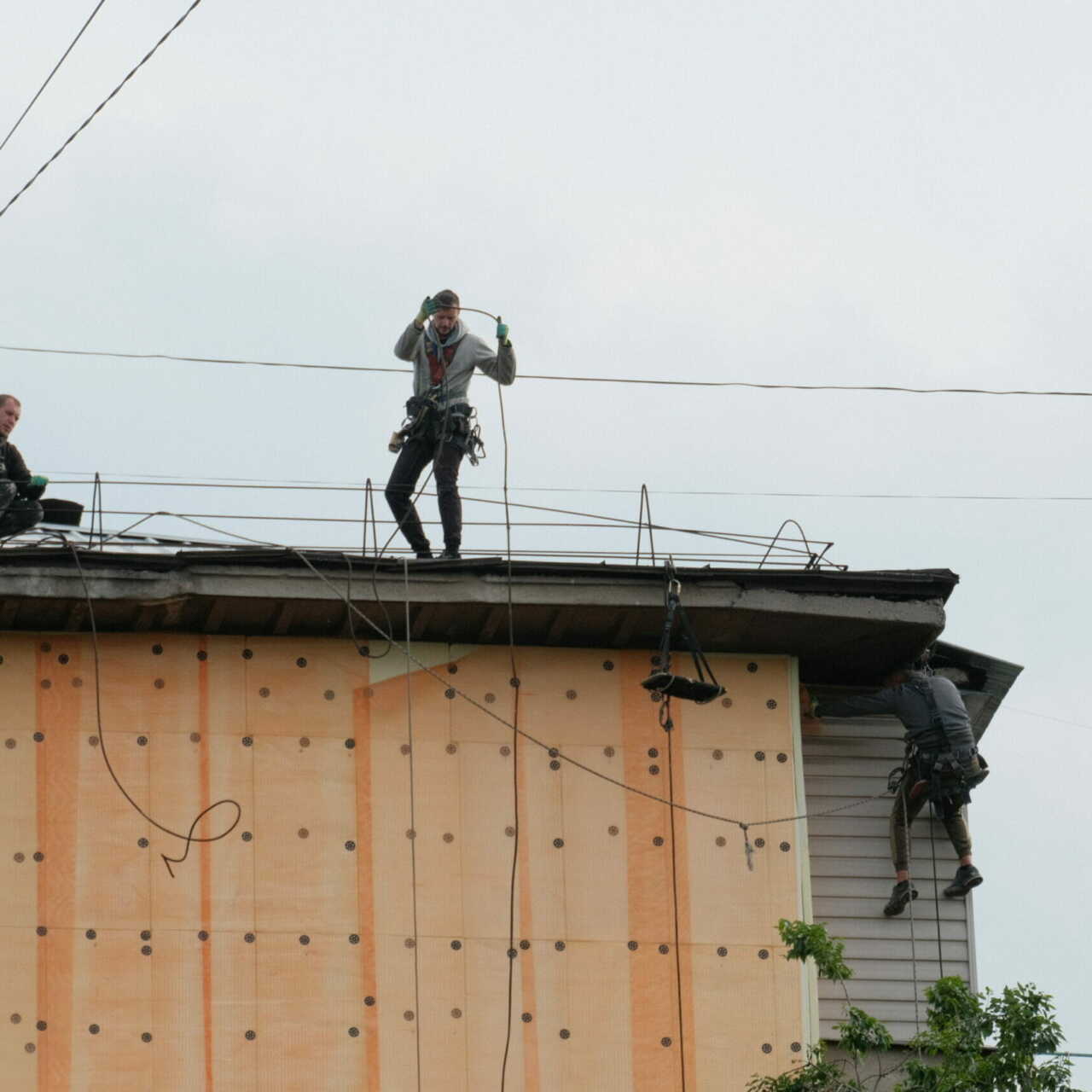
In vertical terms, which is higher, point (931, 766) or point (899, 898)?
point (931, 766)

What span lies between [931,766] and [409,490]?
4.95 m

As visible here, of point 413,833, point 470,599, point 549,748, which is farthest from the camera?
point 549,748

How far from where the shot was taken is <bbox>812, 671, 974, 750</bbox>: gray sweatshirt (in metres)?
21.2

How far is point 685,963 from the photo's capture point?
20.2 metres

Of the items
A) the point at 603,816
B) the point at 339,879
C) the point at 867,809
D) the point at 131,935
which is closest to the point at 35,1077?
the point at 131,935

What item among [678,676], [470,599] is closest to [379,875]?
[470,599]

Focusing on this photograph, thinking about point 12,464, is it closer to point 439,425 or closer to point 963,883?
point 439,425

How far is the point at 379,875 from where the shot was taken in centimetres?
2016

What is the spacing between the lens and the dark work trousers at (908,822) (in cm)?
2123

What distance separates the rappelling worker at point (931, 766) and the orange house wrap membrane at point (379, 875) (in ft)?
3.38

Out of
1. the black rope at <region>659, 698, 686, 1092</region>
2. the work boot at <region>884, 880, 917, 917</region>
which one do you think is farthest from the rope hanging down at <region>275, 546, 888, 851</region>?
the work boot at <region>884, 880, 917, 917</region>

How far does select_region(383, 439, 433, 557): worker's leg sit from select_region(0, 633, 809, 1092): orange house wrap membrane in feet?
3.60

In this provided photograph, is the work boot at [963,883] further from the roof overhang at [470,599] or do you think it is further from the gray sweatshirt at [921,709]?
the roof overhang at [470,599]

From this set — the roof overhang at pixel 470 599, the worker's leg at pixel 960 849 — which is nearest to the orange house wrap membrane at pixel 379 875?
the roof overhang at pixel 470 599
